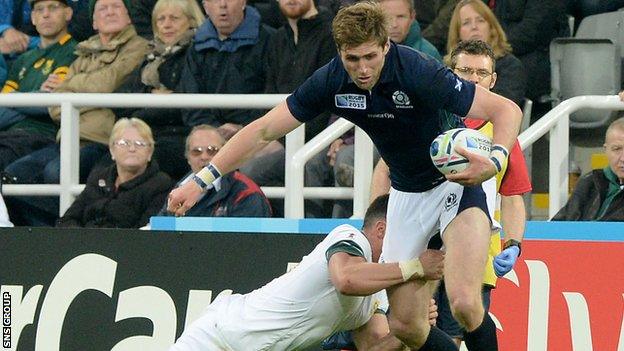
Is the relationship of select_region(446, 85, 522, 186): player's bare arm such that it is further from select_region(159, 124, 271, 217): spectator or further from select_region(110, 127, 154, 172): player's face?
select_region(110, 127, 154, 172): player's face

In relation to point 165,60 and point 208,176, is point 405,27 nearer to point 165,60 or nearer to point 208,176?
point 165,60

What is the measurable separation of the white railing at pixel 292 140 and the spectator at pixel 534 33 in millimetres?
1166

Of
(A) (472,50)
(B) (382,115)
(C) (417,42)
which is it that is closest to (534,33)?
(C) (417,42)

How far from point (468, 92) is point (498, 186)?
0.83m

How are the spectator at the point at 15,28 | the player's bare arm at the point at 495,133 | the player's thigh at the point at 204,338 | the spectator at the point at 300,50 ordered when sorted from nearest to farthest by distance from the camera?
the player's bare arm at the point at 495,133 < the player's thigh at the point at 204,338 < the spectator at the point at 300,50 < the spectator at the point at 15,28

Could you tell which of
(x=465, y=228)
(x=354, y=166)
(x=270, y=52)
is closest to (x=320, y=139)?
(x=354, y=166)

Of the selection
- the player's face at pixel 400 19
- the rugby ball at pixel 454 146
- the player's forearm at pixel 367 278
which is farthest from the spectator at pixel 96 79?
the rugby ball at pixel 454 146

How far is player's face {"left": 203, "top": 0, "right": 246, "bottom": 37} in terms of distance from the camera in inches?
399

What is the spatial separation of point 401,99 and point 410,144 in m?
0.26

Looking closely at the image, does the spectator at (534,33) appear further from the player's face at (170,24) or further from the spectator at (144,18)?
the spectator at (144,18)

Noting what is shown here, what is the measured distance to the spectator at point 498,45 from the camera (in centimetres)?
927

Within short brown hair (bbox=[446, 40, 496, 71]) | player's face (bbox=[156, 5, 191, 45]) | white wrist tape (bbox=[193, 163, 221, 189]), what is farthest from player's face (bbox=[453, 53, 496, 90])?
player's face (bbox=[156, 5, 191, 45])

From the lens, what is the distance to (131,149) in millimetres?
9547

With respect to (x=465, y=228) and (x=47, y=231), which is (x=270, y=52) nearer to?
(x=47, y=231)
